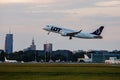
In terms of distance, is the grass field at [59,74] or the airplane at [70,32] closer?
the grass field at [59,74]

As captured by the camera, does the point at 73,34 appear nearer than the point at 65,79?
No

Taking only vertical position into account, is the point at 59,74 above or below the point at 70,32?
below

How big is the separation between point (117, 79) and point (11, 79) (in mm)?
13515

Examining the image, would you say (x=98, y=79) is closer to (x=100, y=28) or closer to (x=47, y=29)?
(x=47, y=29)

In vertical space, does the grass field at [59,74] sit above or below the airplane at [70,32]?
below

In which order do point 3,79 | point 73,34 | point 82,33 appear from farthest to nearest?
1. point 82,33
2. point 73,34
3. point 3,79

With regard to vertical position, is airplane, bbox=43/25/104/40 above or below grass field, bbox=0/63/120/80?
above

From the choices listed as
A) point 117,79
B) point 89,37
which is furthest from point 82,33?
point 117,79

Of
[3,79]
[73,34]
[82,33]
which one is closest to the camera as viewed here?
[3,79]

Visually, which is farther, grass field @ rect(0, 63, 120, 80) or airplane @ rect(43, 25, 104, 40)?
airplane @ rect(43, 25, 104, 40)

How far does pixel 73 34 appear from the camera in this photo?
15288 centimetres

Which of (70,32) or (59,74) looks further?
(70,32)

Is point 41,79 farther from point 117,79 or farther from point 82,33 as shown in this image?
point 82,33

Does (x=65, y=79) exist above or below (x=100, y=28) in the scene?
below
